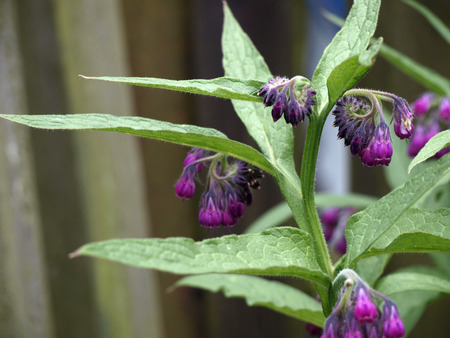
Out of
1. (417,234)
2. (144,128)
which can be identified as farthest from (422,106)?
(144,128)

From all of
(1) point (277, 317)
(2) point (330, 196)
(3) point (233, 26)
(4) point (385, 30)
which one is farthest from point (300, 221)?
(1) point (277, 317)

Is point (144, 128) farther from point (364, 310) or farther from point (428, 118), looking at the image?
point (428, 118)

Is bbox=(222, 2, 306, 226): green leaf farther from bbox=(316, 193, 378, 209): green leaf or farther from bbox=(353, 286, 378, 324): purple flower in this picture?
bbox=(316, 193, 378, 209): green leaf

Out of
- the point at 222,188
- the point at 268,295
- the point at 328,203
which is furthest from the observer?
the point at 328,203

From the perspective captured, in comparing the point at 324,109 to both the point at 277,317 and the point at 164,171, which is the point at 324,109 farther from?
the point at 277,317

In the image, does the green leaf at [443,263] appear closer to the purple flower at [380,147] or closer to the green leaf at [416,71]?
the green leaf at [416,71]

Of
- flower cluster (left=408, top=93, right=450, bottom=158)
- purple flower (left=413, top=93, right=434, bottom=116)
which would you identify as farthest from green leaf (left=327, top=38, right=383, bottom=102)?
purple flower (left=413, top=93, right=434, bottom=116)
